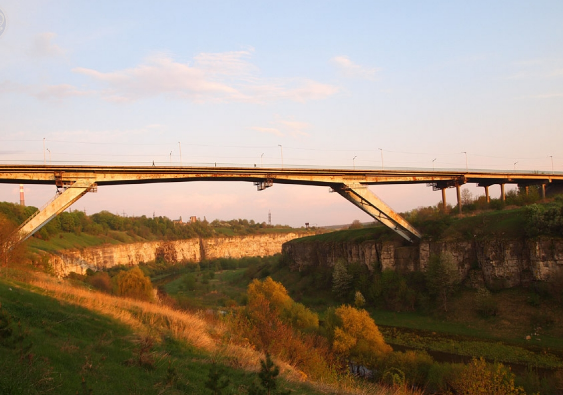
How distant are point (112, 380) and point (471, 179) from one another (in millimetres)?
43486

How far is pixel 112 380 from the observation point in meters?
7.64

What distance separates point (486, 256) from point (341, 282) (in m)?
15.9

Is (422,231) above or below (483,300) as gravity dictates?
above

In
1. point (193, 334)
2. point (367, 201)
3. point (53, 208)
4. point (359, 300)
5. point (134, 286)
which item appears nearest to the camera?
point (193, 334)

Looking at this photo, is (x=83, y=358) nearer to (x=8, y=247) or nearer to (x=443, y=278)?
(x=8, y=247)

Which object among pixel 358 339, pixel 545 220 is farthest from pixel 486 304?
pixel 358 339

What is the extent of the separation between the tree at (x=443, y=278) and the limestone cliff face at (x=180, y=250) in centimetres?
5731

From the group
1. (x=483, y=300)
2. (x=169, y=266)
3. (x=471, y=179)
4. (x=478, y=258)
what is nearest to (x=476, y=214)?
(x=471, y=179)

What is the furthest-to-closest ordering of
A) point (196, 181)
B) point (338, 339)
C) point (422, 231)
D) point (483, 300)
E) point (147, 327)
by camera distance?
point (422, 231) → point (483, 300) → point (196, 181) → point (338, 339) → point (147, 327)

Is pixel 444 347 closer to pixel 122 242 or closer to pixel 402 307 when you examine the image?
pixel 402 307

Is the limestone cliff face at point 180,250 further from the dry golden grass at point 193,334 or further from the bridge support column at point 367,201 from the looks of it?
the dry golden grass at point 193,334

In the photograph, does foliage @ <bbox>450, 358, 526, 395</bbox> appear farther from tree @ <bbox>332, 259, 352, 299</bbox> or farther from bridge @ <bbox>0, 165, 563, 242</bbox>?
tree @ <bbox>332, 259, 352, 299</bbox>

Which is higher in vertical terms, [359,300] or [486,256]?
[486,256]

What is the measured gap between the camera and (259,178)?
1362 inches
